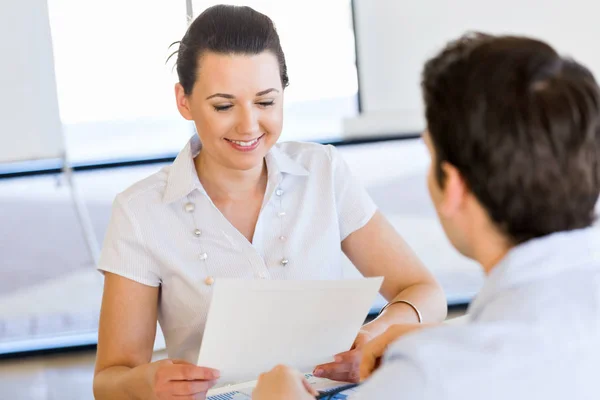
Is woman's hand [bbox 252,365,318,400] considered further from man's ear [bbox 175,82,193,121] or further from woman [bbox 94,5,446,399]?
man's ear [bbox 175,82,193,121]

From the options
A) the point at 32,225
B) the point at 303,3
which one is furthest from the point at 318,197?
the point at 32,225

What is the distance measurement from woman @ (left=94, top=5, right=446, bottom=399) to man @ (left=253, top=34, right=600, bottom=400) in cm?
72

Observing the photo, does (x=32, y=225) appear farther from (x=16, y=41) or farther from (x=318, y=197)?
(x=318, y=197)

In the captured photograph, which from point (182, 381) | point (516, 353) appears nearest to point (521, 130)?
point (516, 353)

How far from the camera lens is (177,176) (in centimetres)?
184

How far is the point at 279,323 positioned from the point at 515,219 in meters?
0.60

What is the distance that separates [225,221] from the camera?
1808mm

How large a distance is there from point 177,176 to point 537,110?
108 centimetres

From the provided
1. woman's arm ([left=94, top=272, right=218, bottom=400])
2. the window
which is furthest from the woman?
the window

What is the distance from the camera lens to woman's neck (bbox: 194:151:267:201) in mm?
1885

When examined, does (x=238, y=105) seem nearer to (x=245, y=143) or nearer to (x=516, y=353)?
(x=245, y=143)

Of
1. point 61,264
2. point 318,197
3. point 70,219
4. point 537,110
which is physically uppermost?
point 537,110

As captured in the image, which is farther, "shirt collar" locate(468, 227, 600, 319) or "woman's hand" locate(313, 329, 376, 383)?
"woman's hand" locate(313, 329, 376, 383)

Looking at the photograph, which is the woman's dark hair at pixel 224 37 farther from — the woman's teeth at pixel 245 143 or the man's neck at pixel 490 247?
the man's neck at pixel 490 247
